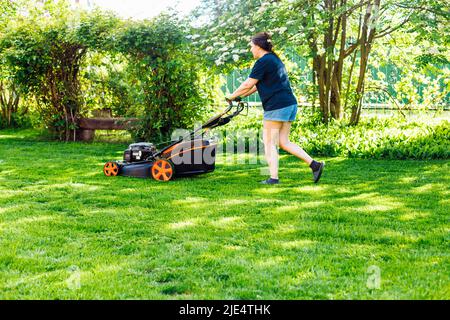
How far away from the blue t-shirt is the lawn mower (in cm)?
37

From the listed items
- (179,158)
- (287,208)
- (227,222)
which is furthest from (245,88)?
(227,222)

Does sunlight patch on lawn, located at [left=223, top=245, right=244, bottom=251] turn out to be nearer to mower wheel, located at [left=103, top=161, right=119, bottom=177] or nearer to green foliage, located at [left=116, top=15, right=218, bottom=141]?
mower wheel, located at [left=103, top=161, right=119, bottom=177]

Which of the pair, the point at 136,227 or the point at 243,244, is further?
the point at 136,227

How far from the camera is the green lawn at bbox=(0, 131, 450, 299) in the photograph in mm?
3324

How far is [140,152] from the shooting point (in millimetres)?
7121

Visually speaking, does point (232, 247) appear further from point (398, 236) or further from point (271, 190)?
point (271, 190)

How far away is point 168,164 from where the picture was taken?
6695mm

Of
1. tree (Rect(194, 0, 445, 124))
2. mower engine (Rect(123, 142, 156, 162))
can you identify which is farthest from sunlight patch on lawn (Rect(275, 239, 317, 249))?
tree (Rect(194, 0, 445, 124))

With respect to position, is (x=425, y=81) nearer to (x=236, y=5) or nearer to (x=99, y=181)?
(x=236, y=5)

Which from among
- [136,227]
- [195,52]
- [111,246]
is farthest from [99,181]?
[195,52]

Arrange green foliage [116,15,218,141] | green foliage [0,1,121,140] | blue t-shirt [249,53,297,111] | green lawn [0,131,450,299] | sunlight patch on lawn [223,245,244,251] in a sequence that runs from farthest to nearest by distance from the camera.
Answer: green foliage [0,1,121,140]
green foliage [116,15,218,141]
blue t-shirt [249,53,297,111]
sunlight patch on lawn [223,245,244,251]
green lawn [0,131,450,299]

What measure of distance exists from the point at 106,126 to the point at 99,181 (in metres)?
4.31

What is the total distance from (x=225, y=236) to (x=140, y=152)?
300 cm
